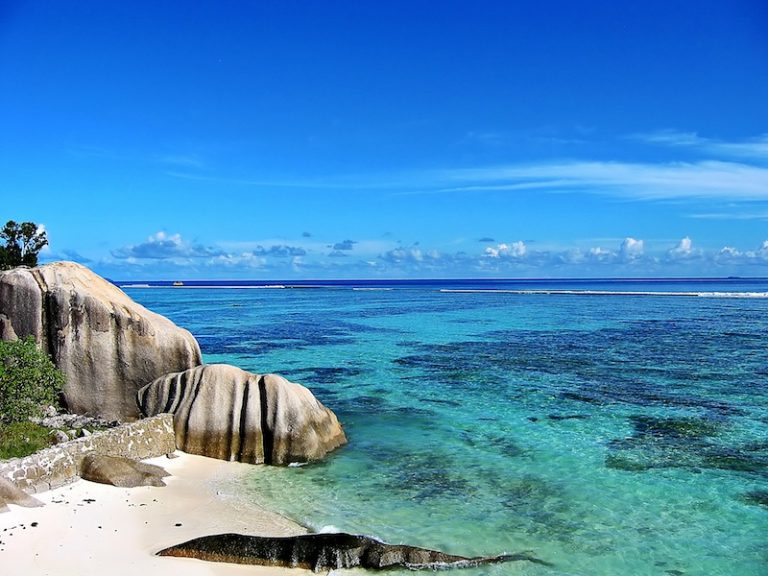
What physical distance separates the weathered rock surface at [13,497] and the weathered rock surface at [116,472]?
1.73m

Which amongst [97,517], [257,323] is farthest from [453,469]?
[257,323]

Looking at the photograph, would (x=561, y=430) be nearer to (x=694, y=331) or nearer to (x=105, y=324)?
(x=105, y=324)

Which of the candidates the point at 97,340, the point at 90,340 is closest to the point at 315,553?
the point at 97,340

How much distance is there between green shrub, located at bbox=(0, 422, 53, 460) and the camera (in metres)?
15.6

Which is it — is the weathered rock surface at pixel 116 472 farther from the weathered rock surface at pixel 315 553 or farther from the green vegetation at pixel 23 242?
the green vegetation at pixel 23 242

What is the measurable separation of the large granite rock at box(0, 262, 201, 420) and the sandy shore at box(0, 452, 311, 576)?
5535 mm

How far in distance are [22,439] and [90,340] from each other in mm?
4911

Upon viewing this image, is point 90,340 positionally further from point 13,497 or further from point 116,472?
point 13,497

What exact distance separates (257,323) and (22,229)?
101 feet

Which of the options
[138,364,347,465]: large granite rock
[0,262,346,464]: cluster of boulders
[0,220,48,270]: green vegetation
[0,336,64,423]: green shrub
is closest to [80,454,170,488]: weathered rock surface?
[138,364,347,465]: large granite rock

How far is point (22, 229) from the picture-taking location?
33469 millimetres

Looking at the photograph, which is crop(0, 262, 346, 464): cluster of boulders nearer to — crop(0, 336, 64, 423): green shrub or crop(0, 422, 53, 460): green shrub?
crop(0, 336, 64, 423): green shrub

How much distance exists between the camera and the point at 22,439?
16.4m

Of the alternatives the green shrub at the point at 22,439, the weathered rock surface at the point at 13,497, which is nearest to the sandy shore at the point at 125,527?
the weathered rock surface at the point at 13,497
